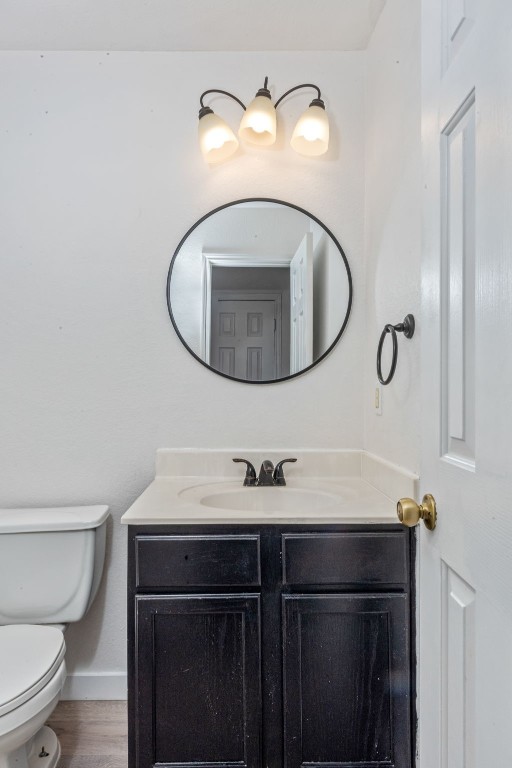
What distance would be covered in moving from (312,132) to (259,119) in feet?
0.64

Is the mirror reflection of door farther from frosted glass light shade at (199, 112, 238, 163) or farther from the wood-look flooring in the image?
the wood-look flooring

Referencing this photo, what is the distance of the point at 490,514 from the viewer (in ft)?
2.07

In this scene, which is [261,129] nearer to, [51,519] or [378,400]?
[378,400]

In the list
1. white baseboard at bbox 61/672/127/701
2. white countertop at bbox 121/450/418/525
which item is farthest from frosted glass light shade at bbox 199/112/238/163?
white baseboard at bbox 61/672/127/701

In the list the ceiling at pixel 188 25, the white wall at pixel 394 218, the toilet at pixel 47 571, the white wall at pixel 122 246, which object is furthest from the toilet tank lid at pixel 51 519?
the ceiling at pixel 188 25

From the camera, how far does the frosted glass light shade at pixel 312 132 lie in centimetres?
176

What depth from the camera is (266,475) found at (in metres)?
1.73

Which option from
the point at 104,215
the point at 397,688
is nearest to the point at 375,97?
the point at 104,215

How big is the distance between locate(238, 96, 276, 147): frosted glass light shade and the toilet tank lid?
1.46 metres

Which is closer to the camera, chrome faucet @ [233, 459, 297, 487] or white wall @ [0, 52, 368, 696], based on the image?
chrome faucet @ [233, 459, 297, 487]

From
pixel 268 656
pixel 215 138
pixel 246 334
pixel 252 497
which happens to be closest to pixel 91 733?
pixel 268 656

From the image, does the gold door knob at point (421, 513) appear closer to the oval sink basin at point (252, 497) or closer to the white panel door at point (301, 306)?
the oval sink basin at point (252, 497)

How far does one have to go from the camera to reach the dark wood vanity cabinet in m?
1.25

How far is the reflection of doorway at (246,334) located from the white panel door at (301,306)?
6 centimetres
